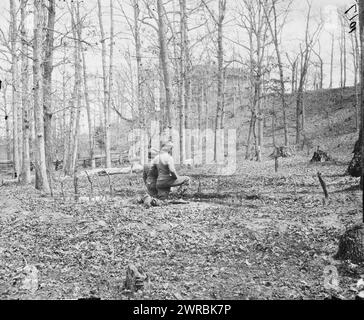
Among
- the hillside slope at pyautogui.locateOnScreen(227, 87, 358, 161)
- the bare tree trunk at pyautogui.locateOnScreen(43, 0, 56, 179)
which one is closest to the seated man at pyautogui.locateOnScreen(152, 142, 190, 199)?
the bare tree trunk at pyautogui.locateOnScreen(43, 0, 56, 179)

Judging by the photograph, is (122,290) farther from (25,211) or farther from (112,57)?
(112,57)

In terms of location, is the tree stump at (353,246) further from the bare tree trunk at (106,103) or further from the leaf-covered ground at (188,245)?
the bare tree trunk at (106,103)

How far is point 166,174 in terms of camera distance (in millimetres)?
10242

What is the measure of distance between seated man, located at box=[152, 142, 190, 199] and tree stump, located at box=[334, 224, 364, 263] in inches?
212

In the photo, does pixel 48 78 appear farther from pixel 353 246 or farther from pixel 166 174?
pixel 353 246

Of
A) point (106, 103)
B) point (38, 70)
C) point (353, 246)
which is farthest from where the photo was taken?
point (106, 103)

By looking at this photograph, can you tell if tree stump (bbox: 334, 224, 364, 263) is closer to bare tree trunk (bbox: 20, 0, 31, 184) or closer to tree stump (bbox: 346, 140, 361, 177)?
tree stump (bbox: 346, 140, 361, 177)

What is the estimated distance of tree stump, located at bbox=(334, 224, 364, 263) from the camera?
4963 millimetres

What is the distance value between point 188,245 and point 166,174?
3966 millimetres

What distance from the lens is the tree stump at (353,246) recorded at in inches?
195

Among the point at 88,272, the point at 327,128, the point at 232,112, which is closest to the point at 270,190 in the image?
the point at 88,272

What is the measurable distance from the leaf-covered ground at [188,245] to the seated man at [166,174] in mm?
652

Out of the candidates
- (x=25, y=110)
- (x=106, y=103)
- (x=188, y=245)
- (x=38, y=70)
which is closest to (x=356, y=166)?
(x=188, y=245)

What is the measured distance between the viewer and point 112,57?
24.0 meters
